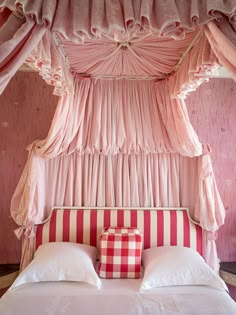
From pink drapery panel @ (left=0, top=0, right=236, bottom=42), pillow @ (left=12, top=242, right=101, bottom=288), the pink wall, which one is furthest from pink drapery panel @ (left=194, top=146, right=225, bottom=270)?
pink drapery panel @ (left=0, top=0, right=236, bottom=42)

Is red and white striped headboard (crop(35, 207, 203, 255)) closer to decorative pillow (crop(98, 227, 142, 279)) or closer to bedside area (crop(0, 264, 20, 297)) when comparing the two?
decorative pillow (crop(98, 227, 142, 279))

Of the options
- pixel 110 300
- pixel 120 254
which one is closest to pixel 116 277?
pixel 120 254

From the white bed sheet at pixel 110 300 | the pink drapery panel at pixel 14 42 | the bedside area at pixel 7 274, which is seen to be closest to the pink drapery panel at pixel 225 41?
the pink drapery panel at pixel 14 42

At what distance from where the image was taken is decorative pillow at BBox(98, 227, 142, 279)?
2.36m

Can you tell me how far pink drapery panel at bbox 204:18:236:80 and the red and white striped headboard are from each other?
5.80ft

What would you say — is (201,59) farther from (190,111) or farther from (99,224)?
(99,224)

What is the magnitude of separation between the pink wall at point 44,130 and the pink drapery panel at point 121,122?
437 mm

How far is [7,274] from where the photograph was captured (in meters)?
2.57

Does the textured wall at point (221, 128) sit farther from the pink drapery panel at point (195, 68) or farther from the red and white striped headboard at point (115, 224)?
the pink drapery panel at point (195, 68)

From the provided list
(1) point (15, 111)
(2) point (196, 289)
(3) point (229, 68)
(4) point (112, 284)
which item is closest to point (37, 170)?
(1) point (15, 111)

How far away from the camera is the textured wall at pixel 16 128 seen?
2.90m

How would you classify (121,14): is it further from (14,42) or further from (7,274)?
(7,274)

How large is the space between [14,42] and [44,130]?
1808 millimetres

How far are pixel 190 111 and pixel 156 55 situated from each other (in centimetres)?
111
